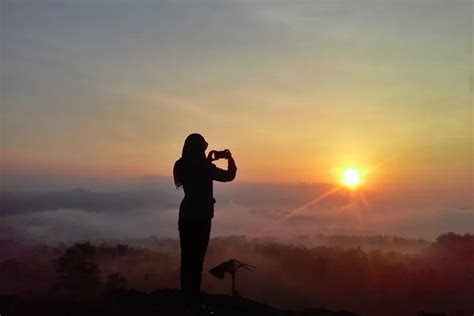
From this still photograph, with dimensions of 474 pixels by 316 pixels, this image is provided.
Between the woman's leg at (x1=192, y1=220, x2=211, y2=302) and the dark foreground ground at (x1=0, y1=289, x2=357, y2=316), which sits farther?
the dark foreground ground at (x1=0, y1=289, x2=357, y2=316)

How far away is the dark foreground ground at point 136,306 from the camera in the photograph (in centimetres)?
1456

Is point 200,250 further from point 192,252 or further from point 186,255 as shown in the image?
point 186,255

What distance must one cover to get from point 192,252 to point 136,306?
4.37 m

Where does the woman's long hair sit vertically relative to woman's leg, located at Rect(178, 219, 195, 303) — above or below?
above

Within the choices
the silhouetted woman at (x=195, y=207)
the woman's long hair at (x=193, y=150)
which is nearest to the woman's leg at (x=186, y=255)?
the silhouetted woman at (x=195, y=207)

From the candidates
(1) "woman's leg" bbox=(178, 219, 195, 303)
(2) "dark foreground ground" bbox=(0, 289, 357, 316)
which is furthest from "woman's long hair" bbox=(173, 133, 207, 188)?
(2) "dark foreground ground" bbox=(0, 289, 357, 316)

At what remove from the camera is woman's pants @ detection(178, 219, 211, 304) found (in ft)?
39.4

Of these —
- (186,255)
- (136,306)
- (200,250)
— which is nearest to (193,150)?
(200,250)

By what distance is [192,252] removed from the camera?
1207cm

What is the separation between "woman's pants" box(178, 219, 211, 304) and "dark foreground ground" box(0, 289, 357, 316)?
5.10ft

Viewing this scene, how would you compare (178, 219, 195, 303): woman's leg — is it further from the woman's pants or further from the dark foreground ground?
the dark foreground ground

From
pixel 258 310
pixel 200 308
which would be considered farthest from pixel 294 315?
pixel 200 308

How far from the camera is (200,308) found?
477 inches

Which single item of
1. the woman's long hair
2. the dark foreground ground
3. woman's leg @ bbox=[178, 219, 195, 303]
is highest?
the woman's long hair
